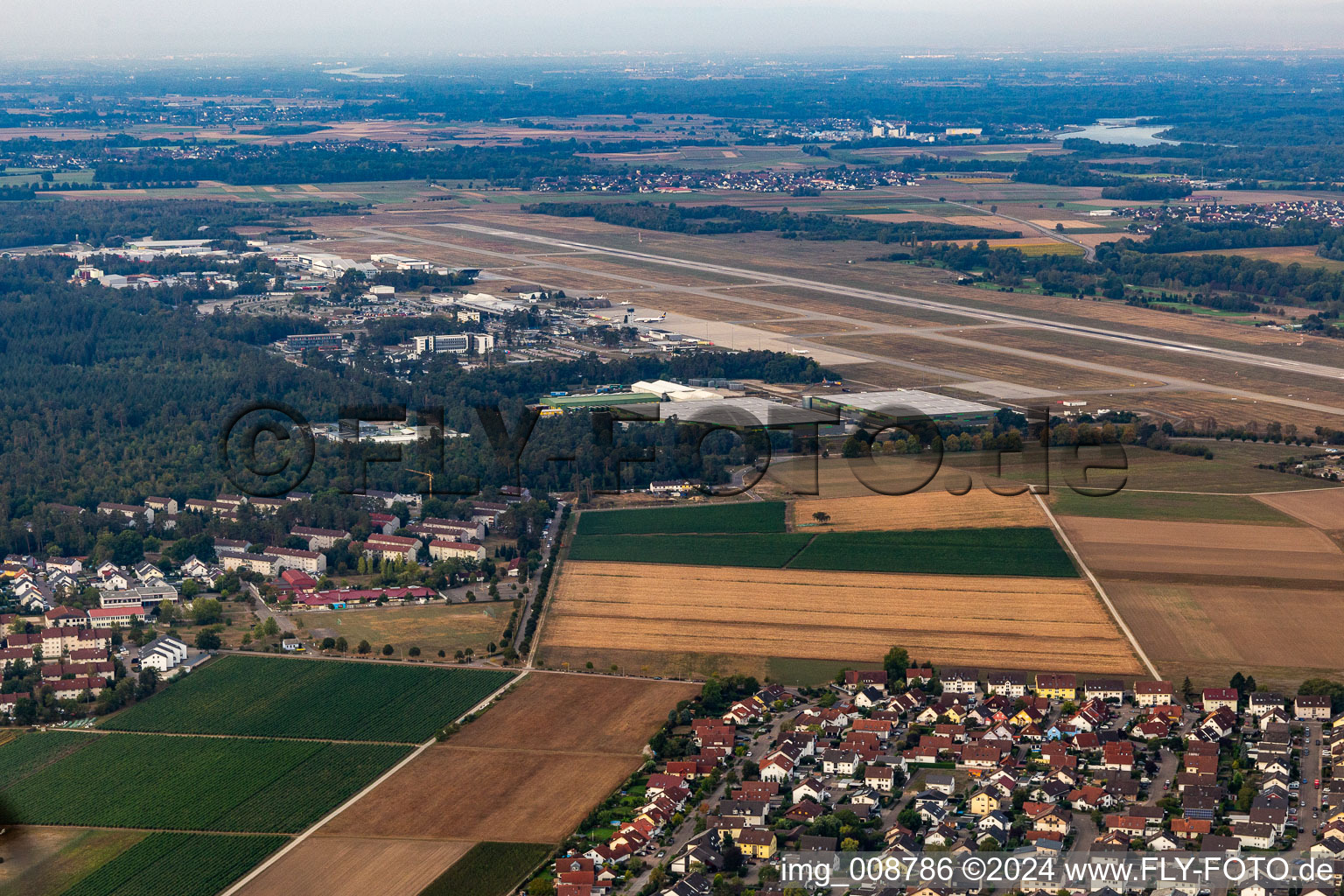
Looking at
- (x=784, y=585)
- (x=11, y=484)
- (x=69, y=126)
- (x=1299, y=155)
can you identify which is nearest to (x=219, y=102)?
(x=69, y=126)

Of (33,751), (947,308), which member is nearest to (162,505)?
(33,751)

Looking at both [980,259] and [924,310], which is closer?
[924,310]

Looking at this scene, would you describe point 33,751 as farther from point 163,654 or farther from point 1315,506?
point 1315,506

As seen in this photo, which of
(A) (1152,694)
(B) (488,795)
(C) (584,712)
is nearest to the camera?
(B) (488,795)

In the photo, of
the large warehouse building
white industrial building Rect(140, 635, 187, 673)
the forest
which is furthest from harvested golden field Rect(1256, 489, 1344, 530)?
the forest

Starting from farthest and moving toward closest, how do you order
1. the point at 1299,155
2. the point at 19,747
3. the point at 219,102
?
the point at 219,102, the point at 1299,155, the point at 19,747

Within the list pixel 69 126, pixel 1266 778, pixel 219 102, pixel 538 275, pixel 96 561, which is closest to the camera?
pixel 1266 778

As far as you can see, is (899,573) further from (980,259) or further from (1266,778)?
(980,259)
